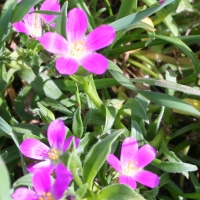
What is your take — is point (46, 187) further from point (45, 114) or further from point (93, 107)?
point (93, 107)

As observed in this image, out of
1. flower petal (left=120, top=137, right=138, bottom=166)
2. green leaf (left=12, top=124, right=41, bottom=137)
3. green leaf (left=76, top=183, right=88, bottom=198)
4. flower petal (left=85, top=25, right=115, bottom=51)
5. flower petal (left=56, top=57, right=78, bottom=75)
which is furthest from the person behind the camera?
green leaf (left=12, top=124, right=41, bottom=137)

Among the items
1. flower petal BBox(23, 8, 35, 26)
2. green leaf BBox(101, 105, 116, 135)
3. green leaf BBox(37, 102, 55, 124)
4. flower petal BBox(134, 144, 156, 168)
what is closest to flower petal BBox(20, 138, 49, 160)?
green leaf BBox(37, 102, 55, 124)

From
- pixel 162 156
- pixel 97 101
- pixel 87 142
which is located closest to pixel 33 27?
pixel 97 101

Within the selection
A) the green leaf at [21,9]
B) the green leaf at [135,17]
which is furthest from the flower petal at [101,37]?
the green leaf at [21,9]

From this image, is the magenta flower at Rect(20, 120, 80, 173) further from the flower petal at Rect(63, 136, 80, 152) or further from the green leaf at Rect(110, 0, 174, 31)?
the green leaf at Rect(110, 0, 174, 31)

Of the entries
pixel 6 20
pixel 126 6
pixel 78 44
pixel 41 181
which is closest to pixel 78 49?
pixel 78 44

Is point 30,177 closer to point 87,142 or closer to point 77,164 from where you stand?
point 77,164

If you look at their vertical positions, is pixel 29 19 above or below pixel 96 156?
above
